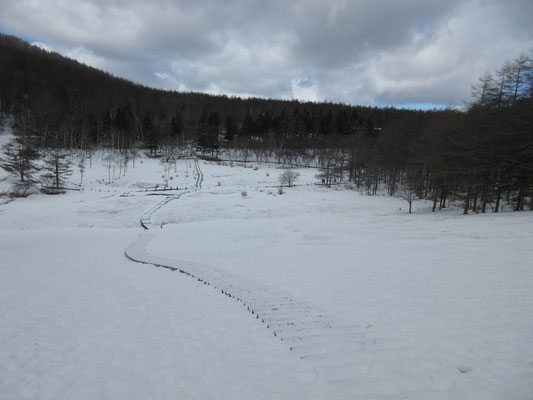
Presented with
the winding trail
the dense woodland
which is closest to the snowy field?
the winding trail

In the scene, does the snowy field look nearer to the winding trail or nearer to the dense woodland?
the winding trail

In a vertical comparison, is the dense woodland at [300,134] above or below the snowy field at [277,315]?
above

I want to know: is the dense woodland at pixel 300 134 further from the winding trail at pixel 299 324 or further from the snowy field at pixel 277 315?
the winding trail at pixel 299 324

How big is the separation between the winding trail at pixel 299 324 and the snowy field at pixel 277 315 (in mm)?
46

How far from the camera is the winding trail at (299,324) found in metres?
5.45

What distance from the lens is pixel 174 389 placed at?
16.5 ft

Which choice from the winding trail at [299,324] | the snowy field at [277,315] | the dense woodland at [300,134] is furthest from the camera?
the dense woodland at [300,134]

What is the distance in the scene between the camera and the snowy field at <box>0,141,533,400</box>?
16.4 ft

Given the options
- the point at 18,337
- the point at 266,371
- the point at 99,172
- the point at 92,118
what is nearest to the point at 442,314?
the point at 266,371

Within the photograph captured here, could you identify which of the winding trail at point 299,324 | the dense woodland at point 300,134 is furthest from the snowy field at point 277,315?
the dense woodland at point 300,134

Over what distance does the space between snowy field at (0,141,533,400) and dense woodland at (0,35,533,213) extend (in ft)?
24.2

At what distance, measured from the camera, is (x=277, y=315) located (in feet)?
26.5

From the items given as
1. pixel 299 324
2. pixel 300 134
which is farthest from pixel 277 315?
pixel 300 134

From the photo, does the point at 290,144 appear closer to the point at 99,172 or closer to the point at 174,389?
the point at 99,172
